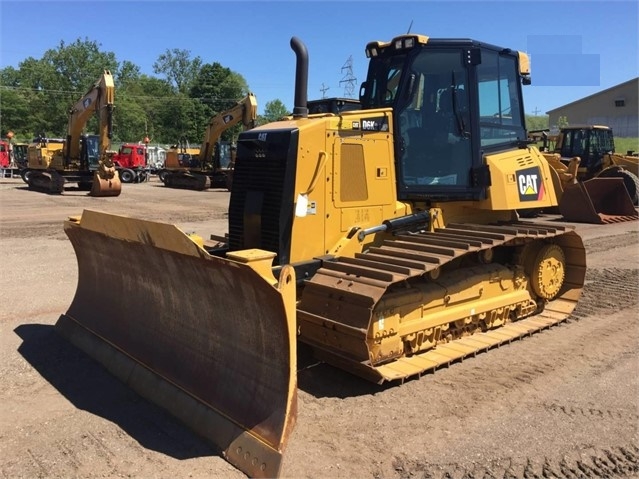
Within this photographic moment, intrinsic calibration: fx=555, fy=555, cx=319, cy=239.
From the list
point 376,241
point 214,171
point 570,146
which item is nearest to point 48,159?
point 214,171

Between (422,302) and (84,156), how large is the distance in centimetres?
2251

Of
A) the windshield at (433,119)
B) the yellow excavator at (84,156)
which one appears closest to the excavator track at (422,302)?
the windshield at (433,119)

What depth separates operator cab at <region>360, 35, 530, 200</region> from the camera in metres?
5.55

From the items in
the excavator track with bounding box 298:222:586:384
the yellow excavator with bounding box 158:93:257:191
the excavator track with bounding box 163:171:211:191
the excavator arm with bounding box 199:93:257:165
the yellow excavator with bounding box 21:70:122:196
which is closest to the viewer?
the excavator track with bounding box 298:222:586:384

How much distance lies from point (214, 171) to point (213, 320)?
2468cm

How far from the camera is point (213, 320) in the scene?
4.16m

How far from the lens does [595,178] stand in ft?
55.4

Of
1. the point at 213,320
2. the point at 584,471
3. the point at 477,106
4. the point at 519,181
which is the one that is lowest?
the point at 584,471

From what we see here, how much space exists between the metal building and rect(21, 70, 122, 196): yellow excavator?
47332 millimetres

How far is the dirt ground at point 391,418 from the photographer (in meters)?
3.43

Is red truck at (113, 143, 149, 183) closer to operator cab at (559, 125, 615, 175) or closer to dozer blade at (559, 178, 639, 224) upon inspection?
operator cab at (559, 125, 615, 175)

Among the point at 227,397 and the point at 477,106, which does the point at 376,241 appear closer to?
the point at 477,106

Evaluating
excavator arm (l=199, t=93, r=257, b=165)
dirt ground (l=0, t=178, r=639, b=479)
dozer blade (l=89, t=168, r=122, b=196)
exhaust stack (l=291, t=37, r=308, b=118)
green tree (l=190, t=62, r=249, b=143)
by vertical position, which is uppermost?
green tree (l=190, t=62, r=249, b=143)

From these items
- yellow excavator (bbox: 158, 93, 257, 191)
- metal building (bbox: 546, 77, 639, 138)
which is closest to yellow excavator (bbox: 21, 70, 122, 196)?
yellow excavator (bbox: 158, 93, 257, 191)
